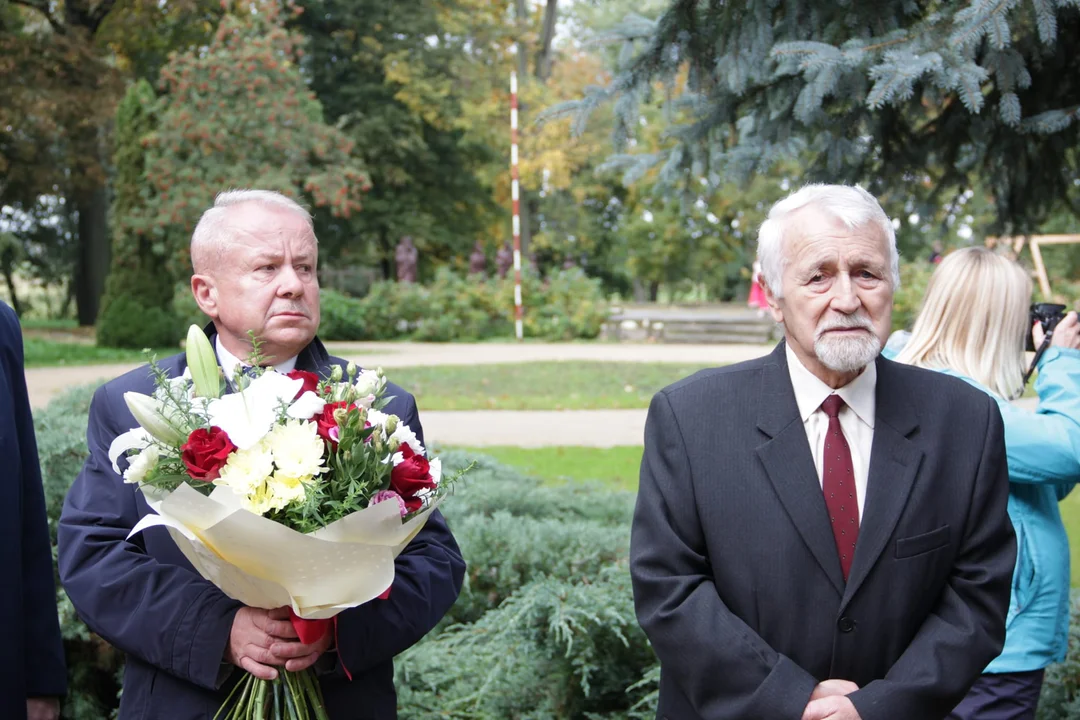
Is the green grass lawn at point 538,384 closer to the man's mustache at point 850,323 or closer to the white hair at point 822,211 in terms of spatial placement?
the white hair at point 822,211

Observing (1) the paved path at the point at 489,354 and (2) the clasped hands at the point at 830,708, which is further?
(1) the paved path at the point at 489,354

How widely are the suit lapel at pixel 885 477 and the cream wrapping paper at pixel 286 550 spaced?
0.87 metres

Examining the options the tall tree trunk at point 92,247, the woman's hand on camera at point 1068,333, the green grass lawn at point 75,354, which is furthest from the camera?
the tall tree trunk at point 92,247

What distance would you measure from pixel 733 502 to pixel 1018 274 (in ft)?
4.33

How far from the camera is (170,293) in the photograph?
797 inches

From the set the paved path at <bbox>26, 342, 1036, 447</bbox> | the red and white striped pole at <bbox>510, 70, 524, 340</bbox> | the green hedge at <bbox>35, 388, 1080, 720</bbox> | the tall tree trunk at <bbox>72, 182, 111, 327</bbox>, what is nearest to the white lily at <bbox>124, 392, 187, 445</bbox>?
the green hedge at <bbox>35, 388, 1080, 720</bbox>

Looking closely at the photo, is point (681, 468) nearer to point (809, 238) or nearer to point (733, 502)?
point (733, 502)

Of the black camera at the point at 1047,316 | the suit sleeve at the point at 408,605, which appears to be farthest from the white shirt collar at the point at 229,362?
the black camera at the point at 1047,316

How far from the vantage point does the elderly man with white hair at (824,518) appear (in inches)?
84.2

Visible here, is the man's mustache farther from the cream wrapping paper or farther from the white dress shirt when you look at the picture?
the cream wrapping paper

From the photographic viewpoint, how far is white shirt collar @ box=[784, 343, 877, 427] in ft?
7.54

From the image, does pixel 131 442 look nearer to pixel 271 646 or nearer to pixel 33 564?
pixel 271 646

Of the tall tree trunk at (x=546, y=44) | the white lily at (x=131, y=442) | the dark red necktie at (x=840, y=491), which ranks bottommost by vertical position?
the dark red necktie at (x=840, y=491)

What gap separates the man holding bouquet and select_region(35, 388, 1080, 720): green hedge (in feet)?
4.00
